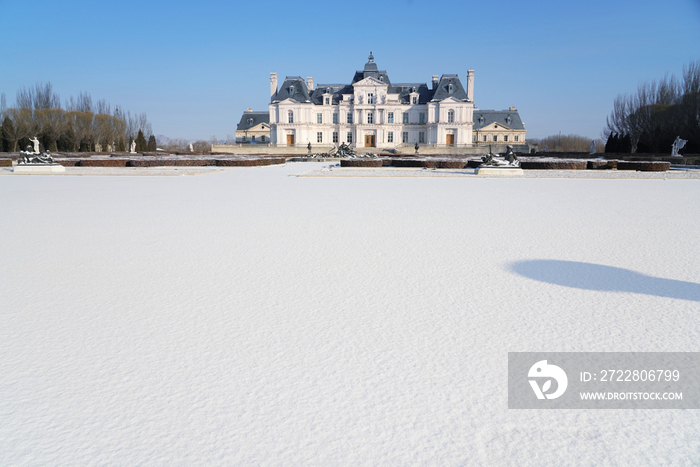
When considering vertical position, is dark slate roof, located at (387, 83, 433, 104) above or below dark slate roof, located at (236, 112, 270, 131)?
above

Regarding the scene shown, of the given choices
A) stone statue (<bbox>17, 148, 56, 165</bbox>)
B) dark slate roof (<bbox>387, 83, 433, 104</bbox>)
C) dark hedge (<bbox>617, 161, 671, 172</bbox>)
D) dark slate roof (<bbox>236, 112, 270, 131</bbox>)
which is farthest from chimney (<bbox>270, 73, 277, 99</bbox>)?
dark hedge (<bbox>617, 161, 671, 172</bbox>)

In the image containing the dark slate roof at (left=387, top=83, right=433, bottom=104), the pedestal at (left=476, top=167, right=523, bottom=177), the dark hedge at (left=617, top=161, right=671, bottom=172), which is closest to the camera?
the pedestal at (left=476, top=167, right=523, bottom=177)

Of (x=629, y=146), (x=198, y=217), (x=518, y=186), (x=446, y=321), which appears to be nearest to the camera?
(x=446, y=321)

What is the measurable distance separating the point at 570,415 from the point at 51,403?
2.85 meters

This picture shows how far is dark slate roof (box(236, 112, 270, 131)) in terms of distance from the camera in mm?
76938

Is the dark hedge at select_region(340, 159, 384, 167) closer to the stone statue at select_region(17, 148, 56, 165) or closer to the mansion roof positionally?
the stone statue at select_region(17, 148, 56, 165)

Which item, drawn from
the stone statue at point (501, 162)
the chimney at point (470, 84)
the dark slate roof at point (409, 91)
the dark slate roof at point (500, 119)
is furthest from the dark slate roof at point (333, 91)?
the stone statue at point (501, 162)

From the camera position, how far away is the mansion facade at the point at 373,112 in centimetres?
6469

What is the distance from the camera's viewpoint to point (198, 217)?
9047mm

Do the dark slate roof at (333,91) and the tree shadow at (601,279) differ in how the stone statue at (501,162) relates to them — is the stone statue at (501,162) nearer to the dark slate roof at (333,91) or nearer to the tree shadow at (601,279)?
the tree shadow at (601,279)

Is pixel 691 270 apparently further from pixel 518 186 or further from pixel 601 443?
pixel 518 186

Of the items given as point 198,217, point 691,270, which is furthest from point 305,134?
point 691,270

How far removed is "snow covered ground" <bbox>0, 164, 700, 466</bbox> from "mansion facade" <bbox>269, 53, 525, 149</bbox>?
59.1m

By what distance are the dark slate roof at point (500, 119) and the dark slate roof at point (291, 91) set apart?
2733 centimetres
